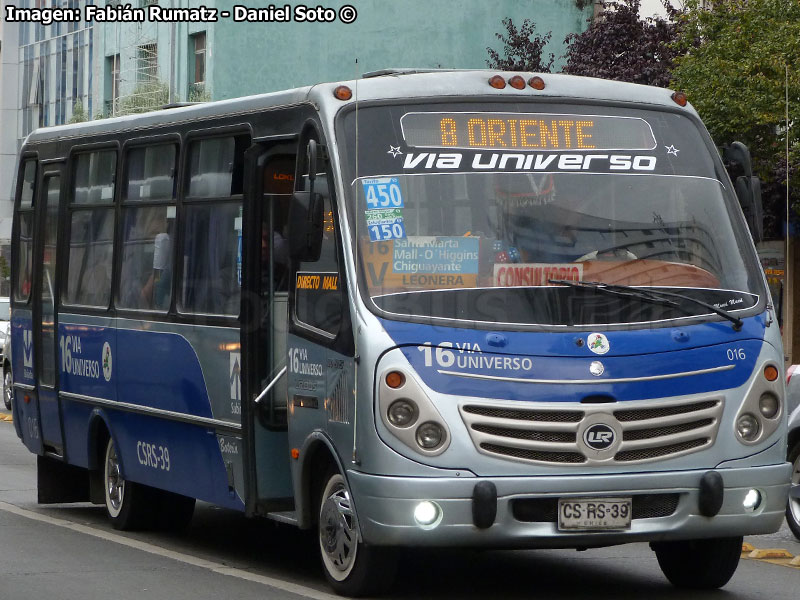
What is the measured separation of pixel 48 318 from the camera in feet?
41.2

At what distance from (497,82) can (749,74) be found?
1631cm

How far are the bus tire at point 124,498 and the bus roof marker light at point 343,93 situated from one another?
4.02 meters

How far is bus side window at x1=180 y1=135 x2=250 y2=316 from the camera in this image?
9547 mm

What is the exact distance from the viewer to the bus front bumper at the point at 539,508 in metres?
7.56

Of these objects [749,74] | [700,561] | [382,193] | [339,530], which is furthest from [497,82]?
[749,74]

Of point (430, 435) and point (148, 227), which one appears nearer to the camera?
point (430, 435)

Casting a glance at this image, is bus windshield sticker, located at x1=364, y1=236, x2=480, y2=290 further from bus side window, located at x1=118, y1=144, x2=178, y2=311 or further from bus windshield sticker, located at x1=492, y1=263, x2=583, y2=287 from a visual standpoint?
bus side window, located at x1=118, y1=144, x2=178, y2=311

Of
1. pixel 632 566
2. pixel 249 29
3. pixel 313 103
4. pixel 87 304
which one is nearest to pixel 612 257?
pixel 313 103

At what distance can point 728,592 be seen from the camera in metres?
8.73

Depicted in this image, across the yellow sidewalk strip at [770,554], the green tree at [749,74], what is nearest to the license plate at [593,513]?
the yellow sidewalk strip at [770,554]

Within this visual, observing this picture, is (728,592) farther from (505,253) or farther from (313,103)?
(313,103)

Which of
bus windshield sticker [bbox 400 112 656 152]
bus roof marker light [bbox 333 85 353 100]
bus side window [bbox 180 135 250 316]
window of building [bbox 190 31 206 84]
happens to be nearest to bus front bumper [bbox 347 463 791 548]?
bus windshield sticker [bbox 400 112 656 152]

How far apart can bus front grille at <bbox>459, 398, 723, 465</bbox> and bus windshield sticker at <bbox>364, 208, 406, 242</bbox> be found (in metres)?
0.98

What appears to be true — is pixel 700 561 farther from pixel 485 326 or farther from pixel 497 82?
pixel 497 82
